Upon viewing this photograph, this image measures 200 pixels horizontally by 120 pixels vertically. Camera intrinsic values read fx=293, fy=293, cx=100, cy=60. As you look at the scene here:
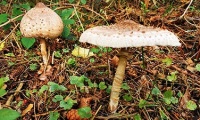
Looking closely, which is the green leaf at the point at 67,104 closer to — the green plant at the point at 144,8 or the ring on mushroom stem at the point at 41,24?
the ring on mushroom stem at the point at 41,24

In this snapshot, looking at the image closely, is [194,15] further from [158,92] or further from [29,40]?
[29,40]

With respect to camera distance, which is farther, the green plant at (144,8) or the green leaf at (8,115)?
the green plant at (144,8)

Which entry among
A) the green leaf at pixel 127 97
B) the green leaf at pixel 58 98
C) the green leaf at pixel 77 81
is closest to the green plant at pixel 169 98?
the green leaf at pixel 127 97

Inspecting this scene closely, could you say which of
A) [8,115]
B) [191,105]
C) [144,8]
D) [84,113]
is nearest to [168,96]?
[191,105]

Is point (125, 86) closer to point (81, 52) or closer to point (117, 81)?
point (117, 81)

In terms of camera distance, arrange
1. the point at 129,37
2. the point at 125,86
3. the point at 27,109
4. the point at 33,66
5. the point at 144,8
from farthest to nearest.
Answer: the point at 144,8, the point at 33,66, the point at 125,86, the point at 27,109, the point at 129,37

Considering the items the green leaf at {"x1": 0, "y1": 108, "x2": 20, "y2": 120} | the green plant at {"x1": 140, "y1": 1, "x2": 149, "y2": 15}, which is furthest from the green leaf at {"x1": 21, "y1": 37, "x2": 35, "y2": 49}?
the green plant at {"x1": 140, "y1": 1, "x2": 149, "y2": 15}

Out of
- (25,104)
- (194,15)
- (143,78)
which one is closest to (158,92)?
(143,78)
